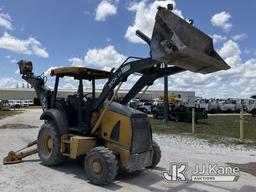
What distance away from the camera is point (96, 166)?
8336 millimetres

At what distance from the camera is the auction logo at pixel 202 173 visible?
882cm

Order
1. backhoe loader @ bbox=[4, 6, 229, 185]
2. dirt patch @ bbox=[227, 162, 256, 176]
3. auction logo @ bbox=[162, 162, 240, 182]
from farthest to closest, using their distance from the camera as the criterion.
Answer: dirt patch @ bbox=[227, 162, 256, 176] < auction logo @ bbox=[162, 162, 240, 182] < backhoe loader @ bbox=[4, 6, 229, 185]

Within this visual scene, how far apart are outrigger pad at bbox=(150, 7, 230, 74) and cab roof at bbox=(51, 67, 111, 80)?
9.07ft

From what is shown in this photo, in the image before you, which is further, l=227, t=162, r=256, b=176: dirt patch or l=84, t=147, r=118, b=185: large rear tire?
l=227, t=162, r=256, b=176: dirt patch

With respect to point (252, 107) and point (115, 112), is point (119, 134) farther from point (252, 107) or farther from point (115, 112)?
point (252, 107)

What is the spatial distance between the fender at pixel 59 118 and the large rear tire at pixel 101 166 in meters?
1.37

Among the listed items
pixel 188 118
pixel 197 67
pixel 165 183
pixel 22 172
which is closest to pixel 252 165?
pixel 165 183

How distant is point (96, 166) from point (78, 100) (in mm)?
2113

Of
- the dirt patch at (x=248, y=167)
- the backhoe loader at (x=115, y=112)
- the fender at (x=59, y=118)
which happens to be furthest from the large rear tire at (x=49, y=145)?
the dirt patch at (x=248, y=167)

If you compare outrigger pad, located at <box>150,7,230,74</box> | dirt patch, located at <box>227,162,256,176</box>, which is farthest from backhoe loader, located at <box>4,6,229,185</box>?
dirt patch, located at <box>227,162,256,176</box>

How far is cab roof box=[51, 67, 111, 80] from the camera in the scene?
9.58 m

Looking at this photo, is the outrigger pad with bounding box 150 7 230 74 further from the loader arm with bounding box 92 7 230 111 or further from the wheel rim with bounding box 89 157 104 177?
the wheel rim with bounding box 89 157 104 177

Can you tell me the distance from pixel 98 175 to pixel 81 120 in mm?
1845

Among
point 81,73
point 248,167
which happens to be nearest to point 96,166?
point 81,73
